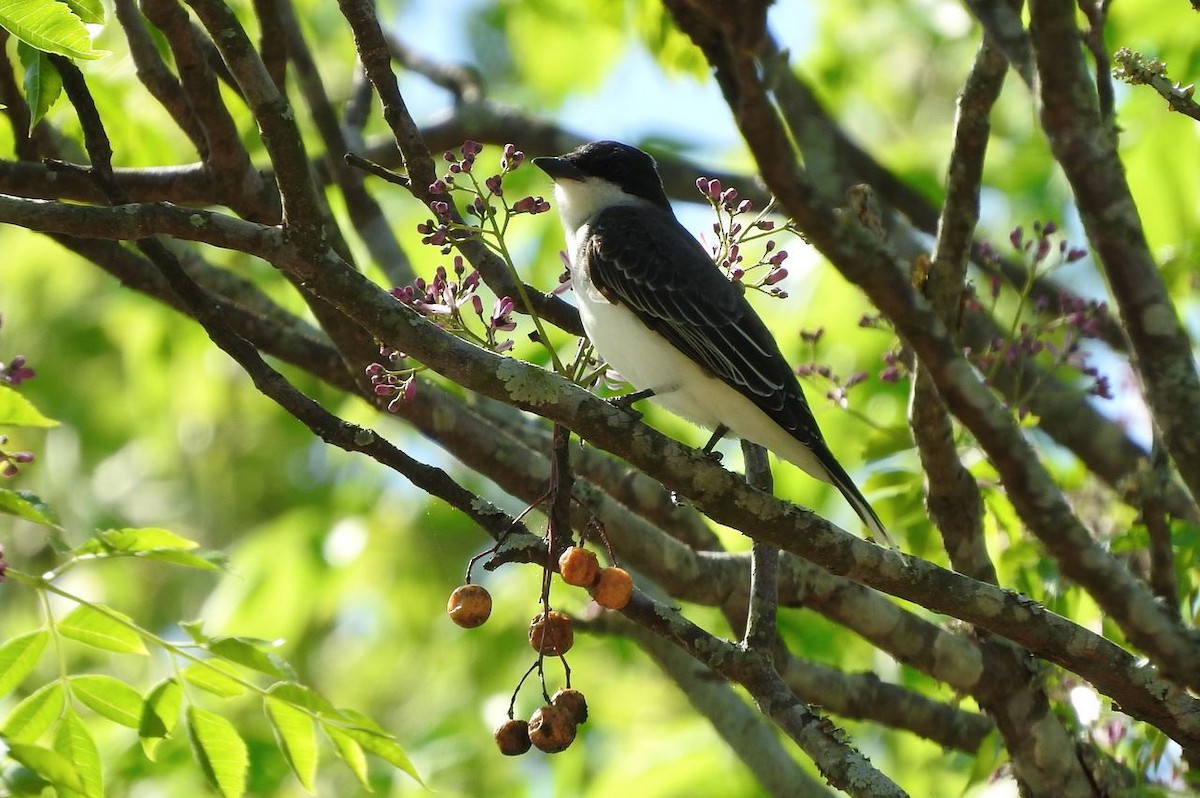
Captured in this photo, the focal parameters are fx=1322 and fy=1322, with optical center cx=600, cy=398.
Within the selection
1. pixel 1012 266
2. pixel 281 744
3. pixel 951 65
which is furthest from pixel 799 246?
pixel 951 65

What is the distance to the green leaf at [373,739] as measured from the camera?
12.0 ft

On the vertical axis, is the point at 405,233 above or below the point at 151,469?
below

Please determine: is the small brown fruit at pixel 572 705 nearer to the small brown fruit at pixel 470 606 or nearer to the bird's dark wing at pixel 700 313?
the small brown fruit at pixel 470 606

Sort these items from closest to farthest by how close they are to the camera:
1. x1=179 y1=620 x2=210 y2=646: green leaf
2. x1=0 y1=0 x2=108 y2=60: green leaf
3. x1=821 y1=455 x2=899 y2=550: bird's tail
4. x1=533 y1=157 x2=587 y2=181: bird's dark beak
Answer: x1=0 y1=0 x2=108 y2=60: green leaf, x1=179 y1=620 x2=210 y2=646: green leaf, x1=821 y1=455 x2=899 y2=550: bird's tail, x1=533 y1=157 x2=587 y2=181: bird's dark beak

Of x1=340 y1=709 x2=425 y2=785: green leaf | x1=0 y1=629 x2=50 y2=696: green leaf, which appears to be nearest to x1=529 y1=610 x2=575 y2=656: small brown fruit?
x1=340 y1=709 x2=425 y2=785: green leaf

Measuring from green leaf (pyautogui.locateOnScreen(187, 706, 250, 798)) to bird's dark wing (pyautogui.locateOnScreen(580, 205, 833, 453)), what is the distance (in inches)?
86.5

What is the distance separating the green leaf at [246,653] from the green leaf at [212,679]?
82mm

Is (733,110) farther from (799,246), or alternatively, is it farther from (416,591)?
(416,591)

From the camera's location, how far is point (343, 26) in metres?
9.80

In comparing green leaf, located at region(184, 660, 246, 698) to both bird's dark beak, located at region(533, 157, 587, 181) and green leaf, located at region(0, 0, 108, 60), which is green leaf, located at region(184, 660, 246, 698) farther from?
bird's dark beak, located at region(533, 157, 587, 181)

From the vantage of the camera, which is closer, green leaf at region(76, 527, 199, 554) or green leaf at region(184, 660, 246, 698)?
green leaf at region(76, 527, 199, 554)

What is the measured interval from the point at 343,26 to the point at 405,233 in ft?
8.97

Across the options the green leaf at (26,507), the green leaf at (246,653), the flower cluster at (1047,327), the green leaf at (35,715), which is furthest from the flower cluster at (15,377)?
the flower cluster at (1047,327)

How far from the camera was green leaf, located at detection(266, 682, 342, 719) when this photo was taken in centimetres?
360
